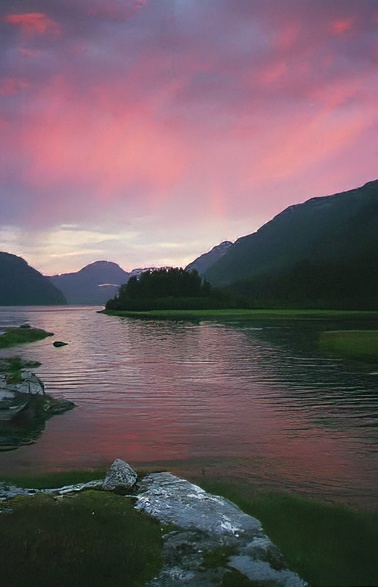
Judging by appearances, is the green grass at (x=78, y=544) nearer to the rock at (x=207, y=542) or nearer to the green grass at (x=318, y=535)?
the rock at (x=207, y=542)

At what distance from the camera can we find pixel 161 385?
109 ft

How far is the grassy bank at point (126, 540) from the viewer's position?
31.6ft

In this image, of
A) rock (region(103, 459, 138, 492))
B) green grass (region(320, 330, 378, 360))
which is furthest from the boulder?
green grass (region(320, 330, 378, 360))

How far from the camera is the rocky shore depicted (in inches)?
376

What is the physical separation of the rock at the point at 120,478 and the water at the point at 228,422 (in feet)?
6.63

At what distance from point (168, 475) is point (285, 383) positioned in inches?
751

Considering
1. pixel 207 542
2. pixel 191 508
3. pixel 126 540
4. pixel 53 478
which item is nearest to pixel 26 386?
pixel 53 478

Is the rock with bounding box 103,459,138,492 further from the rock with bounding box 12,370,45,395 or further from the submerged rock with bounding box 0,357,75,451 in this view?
the rock with bounding box 12,370,45,395

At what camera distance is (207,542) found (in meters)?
10.7

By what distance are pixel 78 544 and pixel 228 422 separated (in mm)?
12830

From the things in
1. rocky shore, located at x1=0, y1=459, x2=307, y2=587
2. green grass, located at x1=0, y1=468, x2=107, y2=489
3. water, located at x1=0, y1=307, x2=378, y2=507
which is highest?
rocky shore, located at x1=0, y1=459, x2=307, y2=587

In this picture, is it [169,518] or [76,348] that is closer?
[169,518]

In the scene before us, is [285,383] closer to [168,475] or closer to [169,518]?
[168,475]

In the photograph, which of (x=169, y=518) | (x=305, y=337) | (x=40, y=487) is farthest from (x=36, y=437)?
(x=305, y=337)
